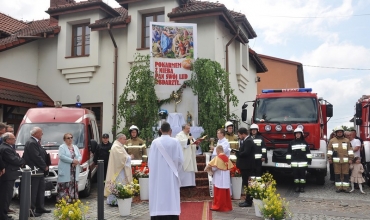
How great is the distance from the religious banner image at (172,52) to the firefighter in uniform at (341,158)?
5.66 m

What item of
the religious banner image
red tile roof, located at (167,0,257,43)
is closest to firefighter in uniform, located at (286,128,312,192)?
the religious banner image

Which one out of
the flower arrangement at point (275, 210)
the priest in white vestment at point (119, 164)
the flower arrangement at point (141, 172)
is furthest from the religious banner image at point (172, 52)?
the flower arrangement at point (275, 210)

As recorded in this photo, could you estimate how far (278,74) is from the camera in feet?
101

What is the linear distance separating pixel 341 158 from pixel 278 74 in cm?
2035

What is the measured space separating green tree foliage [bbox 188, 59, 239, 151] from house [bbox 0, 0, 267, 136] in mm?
1649

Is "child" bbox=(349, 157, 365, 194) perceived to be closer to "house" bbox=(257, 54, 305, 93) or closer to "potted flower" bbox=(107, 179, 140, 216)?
"potted flower" bbox=(107, 179, 140, 216)

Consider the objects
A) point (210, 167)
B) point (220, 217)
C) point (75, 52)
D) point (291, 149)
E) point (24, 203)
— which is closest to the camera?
point (24, 203)

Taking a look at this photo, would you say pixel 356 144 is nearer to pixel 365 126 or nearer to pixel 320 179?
pixel 365 126

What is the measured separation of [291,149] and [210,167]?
3441 mm

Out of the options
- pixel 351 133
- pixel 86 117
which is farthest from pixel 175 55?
pixel 351 133

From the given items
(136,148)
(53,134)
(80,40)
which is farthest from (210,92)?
(80,40)

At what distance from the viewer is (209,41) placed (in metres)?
15.4

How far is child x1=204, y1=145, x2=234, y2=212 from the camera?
858 centimetres

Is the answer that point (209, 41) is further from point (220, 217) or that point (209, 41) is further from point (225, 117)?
point (220, 217)
